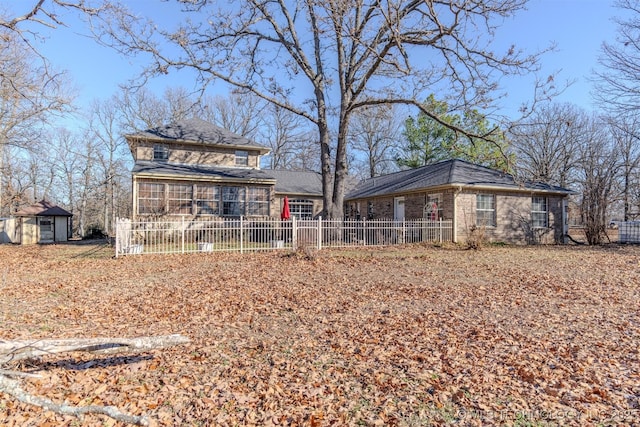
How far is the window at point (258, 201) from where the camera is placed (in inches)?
763

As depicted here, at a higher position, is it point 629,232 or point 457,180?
point 457,180

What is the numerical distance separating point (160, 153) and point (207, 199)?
3983mm

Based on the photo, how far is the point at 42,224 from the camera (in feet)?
64.6

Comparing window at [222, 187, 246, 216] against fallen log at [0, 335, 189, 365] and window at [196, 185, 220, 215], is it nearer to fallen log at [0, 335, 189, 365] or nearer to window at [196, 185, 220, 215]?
window at [196, 185, 220, 215]

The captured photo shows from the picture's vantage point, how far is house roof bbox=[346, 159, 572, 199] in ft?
52.1

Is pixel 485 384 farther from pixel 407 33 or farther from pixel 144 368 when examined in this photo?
pixel 407 33

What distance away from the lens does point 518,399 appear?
291 centimetres

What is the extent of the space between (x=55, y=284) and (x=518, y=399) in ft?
28.0

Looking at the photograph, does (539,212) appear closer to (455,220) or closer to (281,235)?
(455,220)

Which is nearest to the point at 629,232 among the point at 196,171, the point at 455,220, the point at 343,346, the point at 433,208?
the point at 455,220

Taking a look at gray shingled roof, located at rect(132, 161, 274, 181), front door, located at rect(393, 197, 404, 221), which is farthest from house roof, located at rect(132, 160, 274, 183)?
front door, located at rect(393, 197, 404, 221)

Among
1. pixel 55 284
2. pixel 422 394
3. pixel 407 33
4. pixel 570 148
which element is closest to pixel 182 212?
pixel 55 284

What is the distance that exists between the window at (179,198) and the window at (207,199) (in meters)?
0.40

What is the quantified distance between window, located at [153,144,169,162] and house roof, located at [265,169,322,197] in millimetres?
7197
